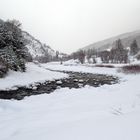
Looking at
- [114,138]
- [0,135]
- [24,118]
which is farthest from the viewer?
[24,118]

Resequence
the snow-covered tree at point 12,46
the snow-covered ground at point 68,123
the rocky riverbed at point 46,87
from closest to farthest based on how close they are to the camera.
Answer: the snow-covered ground at point 68,123, the rocky riverbed at point 46,87, the snow-covered tree at point 12,46

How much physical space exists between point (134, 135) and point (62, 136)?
6.38 ft

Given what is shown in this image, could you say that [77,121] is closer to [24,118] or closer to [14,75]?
[24,118]

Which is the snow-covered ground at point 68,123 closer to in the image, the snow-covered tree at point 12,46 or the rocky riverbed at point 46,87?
the rocky riverbed at point 46,87

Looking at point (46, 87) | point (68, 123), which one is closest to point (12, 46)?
point (46, 87)

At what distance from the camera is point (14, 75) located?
81.3 ft

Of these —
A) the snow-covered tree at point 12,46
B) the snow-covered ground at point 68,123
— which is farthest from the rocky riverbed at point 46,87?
the snow-covered tree at point 12,46

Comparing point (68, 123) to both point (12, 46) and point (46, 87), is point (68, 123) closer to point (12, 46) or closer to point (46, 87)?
point (46, 87)

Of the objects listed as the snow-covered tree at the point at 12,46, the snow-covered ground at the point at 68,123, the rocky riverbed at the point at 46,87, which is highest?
the snow-covered tree at the point at 12,46

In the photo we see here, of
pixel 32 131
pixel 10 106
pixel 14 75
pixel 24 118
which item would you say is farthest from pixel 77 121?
pixel 14 75

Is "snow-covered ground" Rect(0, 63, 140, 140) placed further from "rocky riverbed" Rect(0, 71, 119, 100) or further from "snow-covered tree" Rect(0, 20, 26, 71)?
"snow-covered tree" Rect(0, 20, 26, 71)

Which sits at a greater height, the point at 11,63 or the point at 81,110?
the point at 11,63

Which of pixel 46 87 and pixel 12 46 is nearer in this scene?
pixel 46 87

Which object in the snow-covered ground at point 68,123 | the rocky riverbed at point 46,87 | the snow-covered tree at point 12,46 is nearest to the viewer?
the snow-covered ground at point 68,123
